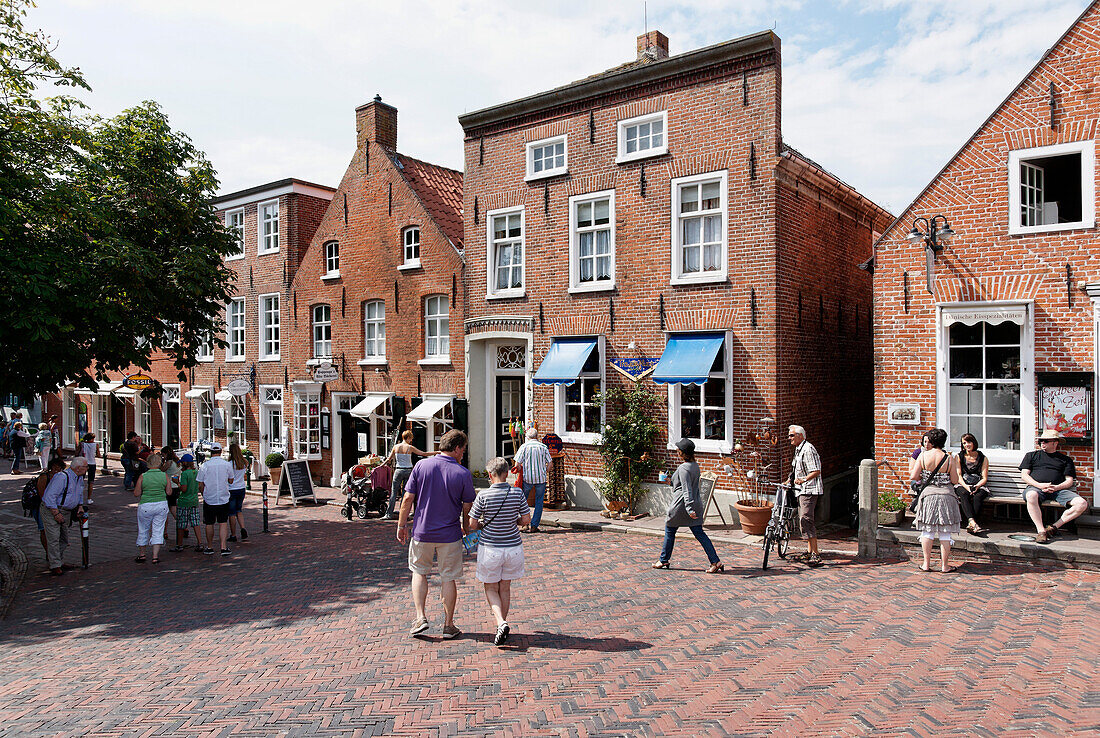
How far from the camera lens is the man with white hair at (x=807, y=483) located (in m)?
9.71

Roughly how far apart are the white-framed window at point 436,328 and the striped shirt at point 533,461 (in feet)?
19.1

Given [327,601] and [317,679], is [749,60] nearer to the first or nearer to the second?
[327,601]

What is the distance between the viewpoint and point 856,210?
16203mm

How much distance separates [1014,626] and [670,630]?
3.26 m

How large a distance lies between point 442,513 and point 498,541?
0.60 metres

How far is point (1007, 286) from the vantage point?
1091 cm

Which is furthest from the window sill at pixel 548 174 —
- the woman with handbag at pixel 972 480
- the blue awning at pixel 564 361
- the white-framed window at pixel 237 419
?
the white-framed window at pixel 237 419

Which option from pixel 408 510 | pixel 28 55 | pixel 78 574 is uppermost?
pixel 28 55

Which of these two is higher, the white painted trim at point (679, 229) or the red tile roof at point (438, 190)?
the red tile roof at point (438, 190)

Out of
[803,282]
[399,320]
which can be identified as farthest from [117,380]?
[803,282]

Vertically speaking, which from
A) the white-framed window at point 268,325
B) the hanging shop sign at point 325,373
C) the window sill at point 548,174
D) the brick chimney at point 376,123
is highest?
the brick chimney at point 376,123

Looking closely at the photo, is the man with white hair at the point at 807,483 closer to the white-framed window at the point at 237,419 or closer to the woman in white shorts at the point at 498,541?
the woman in white shorts at the point at 498,541

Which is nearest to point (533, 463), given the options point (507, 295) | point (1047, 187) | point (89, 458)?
point (507, 295)

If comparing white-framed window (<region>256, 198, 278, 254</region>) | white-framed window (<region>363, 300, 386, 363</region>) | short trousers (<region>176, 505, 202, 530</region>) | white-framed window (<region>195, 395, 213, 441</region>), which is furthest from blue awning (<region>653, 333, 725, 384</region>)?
white-framed window (<region>195, 395, 213, 441</region>)
